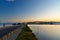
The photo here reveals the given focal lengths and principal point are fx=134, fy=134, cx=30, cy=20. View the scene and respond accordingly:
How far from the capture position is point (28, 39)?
2591cm
